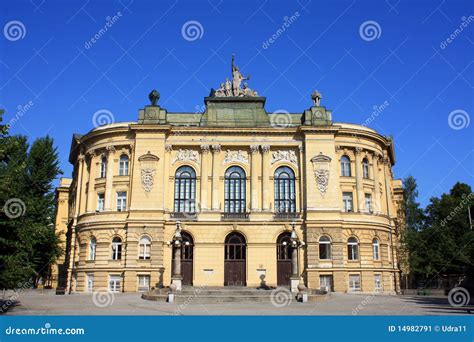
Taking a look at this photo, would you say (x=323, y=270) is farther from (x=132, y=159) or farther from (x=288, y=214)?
(x=132, y=159)

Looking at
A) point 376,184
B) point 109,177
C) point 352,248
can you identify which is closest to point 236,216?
point 352,248

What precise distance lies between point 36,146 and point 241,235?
1888 cm

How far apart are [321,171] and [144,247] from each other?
15349mm

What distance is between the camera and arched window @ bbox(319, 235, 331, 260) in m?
35.8

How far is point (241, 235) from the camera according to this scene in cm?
3650

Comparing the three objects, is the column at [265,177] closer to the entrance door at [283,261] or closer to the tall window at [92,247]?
the entrance door at [283,261]

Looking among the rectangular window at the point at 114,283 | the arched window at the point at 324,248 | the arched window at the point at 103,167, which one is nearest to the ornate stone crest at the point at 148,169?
the arched window at the point at 103,167

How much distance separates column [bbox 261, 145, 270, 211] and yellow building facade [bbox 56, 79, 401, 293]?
0.09 meters

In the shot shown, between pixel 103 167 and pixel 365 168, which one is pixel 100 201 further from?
pixel 365 168

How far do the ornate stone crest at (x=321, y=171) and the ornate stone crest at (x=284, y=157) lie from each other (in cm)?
169

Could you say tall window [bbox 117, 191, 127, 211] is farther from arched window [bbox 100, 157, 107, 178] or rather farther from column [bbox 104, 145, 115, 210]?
arched window [bbox 100, 157, 107, 178]

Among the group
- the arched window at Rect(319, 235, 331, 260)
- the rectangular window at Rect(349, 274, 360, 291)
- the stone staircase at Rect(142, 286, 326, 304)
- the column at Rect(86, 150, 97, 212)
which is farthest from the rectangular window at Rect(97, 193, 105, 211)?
the rectangular window at Rect(349, 274, 360, 291)

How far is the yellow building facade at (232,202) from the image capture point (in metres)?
35.6

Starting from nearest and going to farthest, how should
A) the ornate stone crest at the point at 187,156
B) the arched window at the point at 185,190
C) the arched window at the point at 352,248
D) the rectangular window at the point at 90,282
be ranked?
the rectangular window at the point at 90,282 → the arched window at the point at 352,248 → the arched window at the point at 185,190 → the ornate stone crest at the point at 187,156
